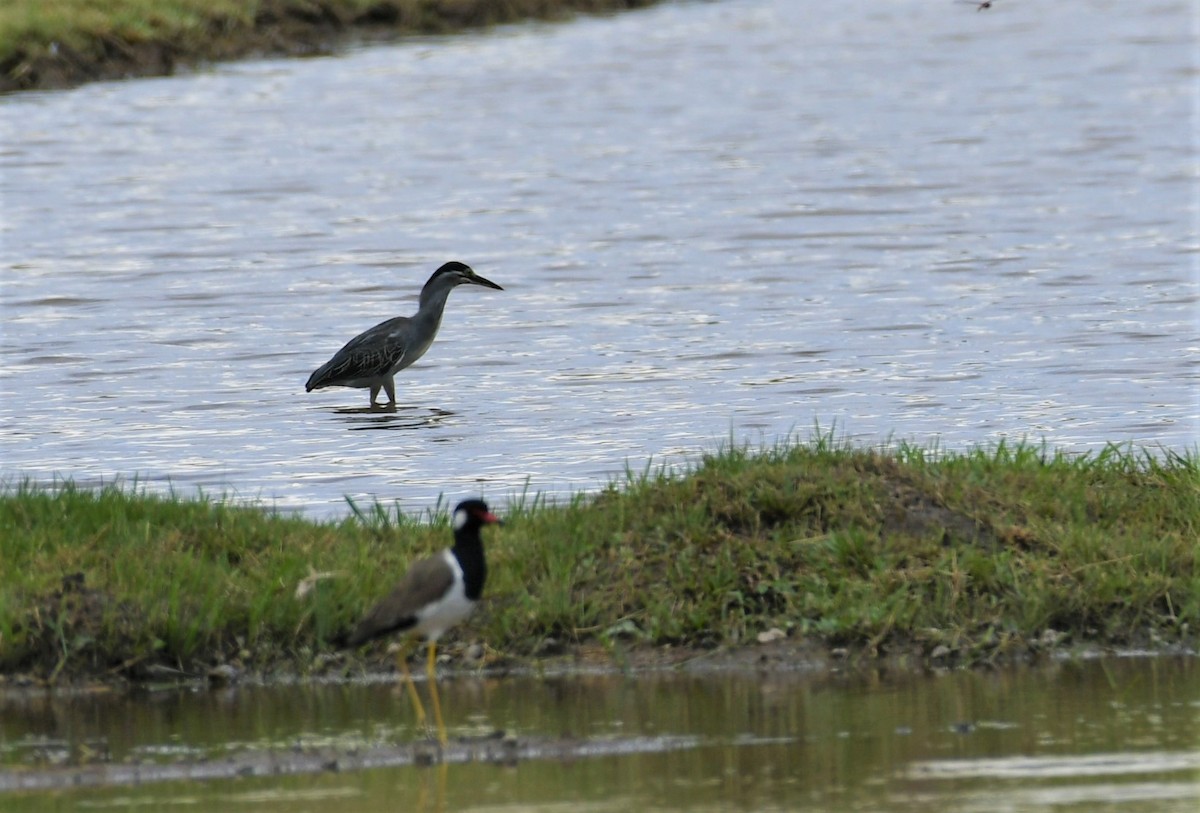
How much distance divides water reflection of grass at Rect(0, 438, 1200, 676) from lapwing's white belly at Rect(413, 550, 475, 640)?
871 mm

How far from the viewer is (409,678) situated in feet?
26.0

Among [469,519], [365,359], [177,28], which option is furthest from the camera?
[177,28]

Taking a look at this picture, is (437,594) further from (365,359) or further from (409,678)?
(365,359)

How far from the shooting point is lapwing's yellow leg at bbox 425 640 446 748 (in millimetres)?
7541

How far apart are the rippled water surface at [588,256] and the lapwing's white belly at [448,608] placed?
117 inches

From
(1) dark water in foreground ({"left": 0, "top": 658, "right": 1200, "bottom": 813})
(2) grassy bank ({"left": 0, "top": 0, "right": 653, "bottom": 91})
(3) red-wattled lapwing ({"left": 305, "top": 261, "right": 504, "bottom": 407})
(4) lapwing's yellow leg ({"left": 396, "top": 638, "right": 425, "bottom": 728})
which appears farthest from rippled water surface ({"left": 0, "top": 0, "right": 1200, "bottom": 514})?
(1) dark water in foreground ({"left": 0, "top": 658, "right": 1200, "bottom": 813})

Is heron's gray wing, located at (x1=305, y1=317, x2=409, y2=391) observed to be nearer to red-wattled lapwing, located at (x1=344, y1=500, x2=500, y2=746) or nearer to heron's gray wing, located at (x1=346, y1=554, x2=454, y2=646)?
red-wattled lapwing, located at (x1=344, y1=500, x2=500, y2=746)

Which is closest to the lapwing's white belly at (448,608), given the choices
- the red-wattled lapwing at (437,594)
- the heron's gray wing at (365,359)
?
the red-wattled lapwing at (437,594)

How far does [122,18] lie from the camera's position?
35.1 m

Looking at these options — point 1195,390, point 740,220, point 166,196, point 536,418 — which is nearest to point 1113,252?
point 740,220

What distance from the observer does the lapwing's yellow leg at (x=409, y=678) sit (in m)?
7.78

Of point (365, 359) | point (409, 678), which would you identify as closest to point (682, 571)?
point (409, 678)

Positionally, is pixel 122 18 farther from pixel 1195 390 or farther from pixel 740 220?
pixel 1195 390

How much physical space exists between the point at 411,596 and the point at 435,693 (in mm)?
409
